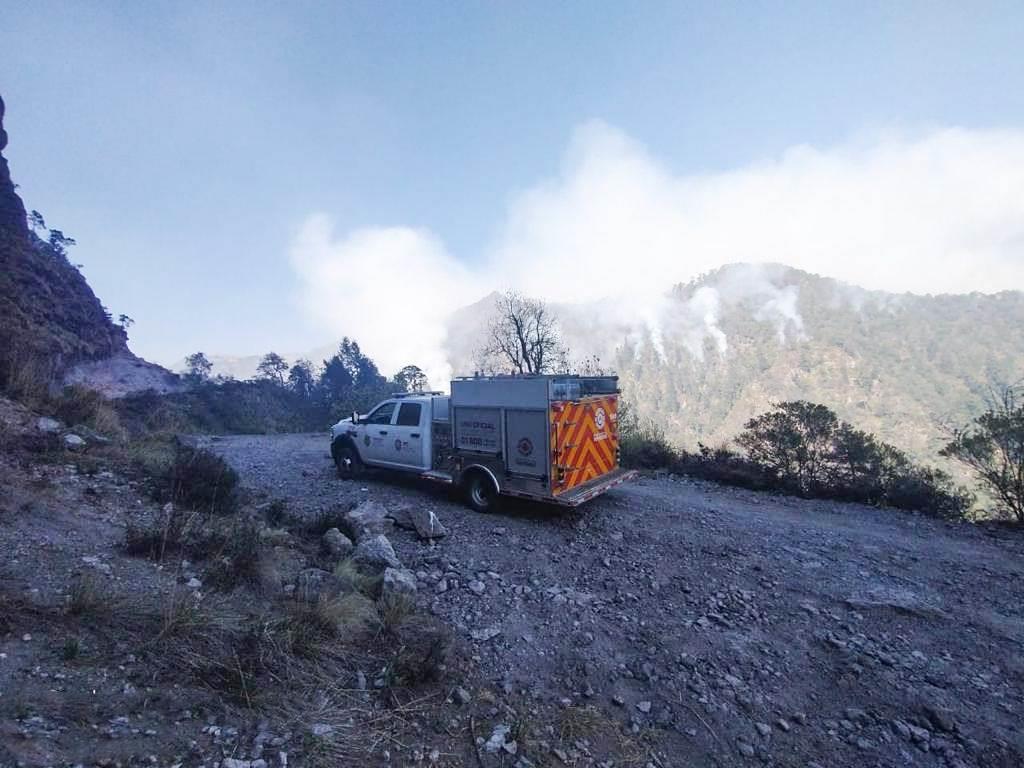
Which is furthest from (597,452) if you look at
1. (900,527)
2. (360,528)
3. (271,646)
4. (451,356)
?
(451,356)

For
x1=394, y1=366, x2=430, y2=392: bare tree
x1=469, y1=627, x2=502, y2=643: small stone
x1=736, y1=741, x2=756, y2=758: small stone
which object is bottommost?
x1=736, y1=741, x2=756, y2=758: small stone

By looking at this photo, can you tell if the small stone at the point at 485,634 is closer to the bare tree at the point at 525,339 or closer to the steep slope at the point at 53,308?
the bare tree at the point at 525,339

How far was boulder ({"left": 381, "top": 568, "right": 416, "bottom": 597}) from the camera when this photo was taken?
455cm

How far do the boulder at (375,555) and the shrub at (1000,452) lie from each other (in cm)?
916

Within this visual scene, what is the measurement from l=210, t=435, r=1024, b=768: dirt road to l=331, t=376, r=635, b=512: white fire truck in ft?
2.00

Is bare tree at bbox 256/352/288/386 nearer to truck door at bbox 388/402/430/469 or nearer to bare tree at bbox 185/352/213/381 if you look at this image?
bare tree at bbox 185/352/213/381

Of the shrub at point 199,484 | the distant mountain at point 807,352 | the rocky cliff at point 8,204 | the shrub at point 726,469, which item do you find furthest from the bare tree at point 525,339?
the rocky cliff at point 8,204

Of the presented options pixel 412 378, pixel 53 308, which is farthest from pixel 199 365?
pixel 412 378

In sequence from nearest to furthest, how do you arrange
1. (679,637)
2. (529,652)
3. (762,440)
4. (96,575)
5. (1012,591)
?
(96,575)
(529,652)
(679,637)
(1012,591)
(762,440)

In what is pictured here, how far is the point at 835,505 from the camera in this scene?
862 centimetres

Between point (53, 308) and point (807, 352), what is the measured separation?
94142 mm

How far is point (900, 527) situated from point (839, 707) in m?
5.38

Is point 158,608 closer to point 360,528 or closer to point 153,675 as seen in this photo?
point 153,675

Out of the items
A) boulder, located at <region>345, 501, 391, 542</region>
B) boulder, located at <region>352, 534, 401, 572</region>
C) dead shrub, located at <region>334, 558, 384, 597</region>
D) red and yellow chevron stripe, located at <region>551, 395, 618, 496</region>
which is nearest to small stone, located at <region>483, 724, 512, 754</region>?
dead shrub, located at <region>334, 558, 384, 597</region>
